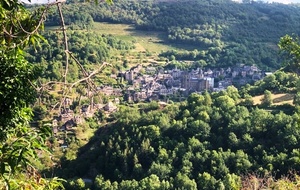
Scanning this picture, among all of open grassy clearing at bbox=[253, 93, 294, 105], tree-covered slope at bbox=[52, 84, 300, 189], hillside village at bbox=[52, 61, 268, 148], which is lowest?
hillside village at bbox=[52, 61, 268, 148]

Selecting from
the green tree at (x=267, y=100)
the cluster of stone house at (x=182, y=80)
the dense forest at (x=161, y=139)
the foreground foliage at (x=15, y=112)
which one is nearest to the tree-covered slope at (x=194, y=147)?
the dense forest at (x=161, y=139)

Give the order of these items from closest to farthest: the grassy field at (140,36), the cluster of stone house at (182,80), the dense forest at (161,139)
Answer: the dense forest at (161,139), the cluster of stone house at (182,80), the grassy field at (140,36)

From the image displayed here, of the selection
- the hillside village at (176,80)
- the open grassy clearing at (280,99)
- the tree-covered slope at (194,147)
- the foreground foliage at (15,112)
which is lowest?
the hillside village at (176,80)

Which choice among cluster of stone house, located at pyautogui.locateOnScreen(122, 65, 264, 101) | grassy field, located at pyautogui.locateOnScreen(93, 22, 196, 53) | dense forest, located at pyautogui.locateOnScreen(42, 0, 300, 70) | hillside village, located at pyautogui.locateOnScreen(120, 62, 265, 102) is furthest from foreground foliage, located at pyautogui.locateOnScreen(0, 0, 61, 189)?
grassy field, located at pyautogui.locateOnScreen(93, 22, 196, 53)

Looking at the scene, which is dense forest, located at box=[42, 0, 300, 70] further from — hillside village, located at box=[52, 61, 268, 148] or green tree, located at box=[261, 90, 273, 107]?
green tree, located at box=[261, 90, 273, 107]

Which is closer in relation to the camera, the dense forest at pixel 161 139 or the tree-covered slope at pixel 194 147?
the dense forest at pixel 161 139

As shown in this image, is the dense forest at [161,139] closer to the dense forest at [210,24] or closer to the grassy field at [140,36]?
the grassy field at [140,36]
